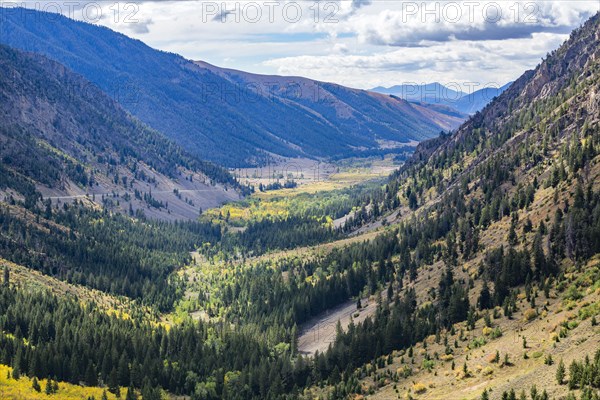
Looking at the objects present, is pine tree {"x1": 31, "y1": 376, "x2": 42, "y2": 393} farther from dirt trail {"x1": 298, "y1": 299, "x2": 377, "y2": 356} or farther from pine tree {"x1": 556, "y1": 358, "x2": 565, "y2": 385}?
pine tree {"x1": 556, "y1": 358, "x2": 565, "y2": 385}

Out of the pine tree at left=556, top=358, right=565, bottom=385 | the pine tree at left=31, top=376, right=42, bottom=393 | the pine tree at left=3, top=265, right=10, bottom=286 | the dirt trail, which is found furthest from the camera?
the pine tree at left=3, top=265, right=10, bottom=286

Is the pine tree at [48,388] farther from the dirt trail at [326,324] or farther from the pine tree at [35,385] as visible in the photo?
the dirt trail at [326,324]

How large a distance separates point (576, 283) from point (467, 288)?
95.0ft

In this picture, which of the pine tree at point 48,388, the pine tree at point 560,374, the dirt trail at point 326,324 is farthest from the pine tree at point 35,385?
the pine tree at point 560,374

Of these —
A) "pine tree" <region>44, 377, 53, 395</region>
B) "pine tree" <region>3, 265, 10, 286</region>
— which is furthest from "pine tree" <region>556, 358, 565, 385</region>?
"pine tree" <region>3, 265, 10, 286</region>

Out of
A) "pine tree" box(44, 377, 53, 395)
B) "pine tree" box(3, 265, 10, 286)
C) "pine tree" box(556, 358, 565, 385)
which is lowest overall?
"pine tree" box(3, 265, 10, 286)

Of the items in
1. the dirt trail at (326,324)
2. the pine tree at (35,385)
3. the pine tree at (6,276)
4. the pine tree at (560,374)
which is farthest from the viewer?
the pine tree at (6,276)

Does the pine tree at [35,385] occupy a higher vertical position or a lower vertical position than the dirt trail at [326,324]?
higher

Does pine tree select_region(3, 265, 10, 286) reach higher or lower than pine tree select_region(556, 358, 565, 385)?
lower

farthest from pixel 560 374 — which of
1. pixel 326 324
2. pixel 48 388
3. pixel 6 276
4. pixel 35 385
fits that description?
pixel 6 276

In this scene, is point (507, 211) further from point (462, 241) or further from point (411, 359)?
point (411, 359)

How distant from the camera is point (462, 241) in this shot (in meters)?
190

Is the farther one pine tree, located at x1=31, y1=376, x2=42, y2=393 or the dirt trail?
the dirt trail

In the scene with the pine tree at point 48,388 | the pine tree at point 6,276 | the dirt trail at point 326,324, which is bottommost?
the dirt trail at point 326,324
